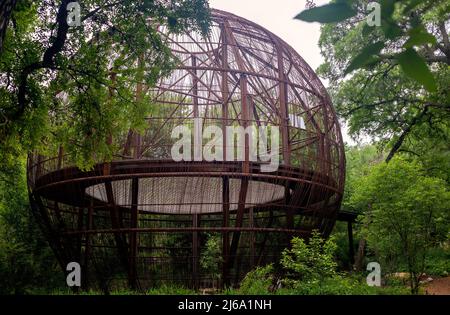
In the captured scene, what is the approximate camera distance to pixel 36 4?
7.91 m

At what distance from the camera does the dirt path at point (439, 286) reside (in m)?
14.9

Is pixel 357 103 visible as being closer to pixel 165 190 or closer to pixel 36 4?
pixel 165 190

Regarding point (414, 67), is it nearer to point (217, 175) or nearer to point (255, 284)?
point (255, 284)

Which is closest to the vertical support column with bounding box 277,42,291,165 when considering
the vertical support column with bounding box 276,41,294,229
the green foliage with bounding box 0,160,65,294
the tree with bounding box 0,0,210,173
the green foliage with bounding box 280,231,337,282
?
the vertical support column with bounding box 276,41,294,229

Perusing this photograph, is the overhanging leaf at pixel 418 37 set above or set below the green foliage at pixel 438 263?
above

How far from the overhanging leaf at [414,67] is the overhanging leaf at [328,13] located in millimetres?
155

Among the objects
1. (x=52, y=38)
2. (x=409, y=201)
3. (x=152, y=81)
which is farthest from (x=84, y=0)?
(x=409, y=201)

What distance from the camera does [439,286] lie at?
52.0 feet

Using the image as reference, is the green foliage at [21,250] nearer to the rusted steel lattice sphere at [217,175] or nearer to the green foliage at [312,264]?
the rusted steel lattice sphere at [217,175]

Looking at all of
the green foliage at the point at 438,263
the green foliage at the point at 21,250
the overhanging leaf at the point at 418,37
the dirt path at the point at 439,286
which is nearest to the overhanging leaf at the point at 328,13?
the overhanging leaf at the point at 418,37

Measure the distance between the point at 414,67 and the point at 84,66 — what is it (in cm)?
769

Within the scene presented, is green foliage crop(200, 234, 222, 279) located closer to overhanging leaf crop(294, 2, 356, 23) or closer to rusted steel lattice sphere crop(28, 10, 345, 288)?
rusted steel lattice sphere crop(28, 10, 345, 288)

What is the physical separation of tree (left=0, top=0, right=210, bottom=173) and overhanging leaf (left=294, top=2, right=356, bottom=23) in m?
6.78

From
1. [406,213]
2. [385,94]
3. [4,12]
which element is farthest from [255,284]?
[385,94]
